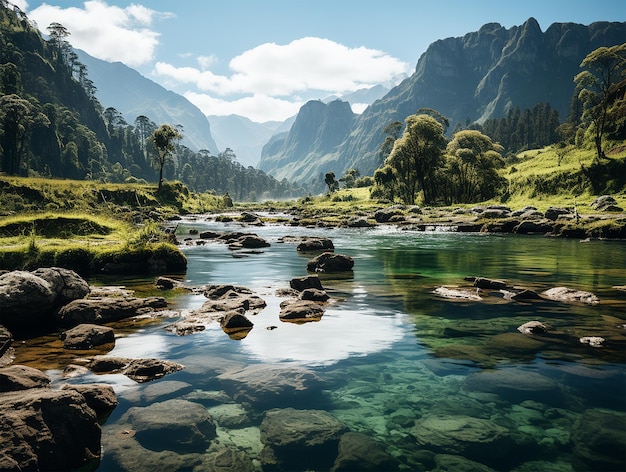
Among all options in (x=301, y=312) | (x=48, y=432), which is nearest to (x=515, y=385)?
(x=301, y=312)

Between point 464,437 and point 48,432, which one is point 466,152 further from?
point 48,432

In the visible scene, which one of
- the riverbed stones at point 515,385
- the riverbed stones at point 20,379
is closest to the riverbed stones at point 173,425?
the riverbed stones at point 20,379

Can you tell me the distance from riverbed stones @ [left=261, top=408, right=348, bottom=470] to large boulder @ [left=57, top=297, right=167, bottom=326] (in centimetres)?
916

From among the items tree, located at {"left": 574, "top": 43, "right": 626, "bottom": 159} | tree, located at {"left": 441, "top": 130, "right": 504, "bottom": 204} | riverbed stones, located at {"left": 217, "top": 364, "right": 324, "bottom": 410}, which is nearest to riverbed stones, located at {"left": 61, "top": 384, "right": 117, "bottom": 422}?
riverbed stones, located at {"left": 217, "top": 364, "right": 324, "bottom": 410}

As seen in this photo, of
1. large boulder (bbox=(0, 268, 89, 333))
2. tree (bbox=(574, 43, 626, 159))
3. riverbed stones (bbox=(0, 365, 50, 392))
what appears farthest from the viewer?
tree (bbox=(574, 43, 626, 159))

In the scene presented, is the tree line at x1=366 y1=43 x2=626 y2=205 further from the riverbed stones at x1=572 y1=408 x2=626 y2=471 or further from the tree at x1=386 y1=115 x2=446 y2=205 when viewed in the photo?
the riverbed stones at x1=572 y1=408 x2=626 y2=471

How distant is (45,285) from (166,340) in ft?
15.6

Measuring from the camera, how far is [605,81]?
268 ft

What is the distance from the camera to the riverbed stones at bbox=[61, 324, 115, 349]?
12219mm

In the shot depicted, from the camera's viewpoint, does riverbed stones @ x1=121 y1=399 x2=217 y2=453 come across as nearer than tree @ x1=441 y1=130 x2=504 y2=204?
Yes

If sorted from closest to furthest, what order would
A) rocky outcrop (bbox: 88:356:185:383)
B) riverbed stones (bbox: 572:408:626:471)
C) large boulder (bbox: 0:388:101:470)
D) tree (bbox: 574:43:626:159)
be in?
large boulder (bbox: 0:388:101:470)
riverbed stones (bbox: 572:408:626:471)
rocky outcrop (bbox: 88:356:185:383)
tree (bbox: 574:43:626:159)

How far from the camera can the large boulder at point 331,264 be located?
91.4 feet

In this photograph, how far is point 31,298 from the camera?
13422 mm

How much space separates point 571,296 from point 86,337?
18.4 meters
